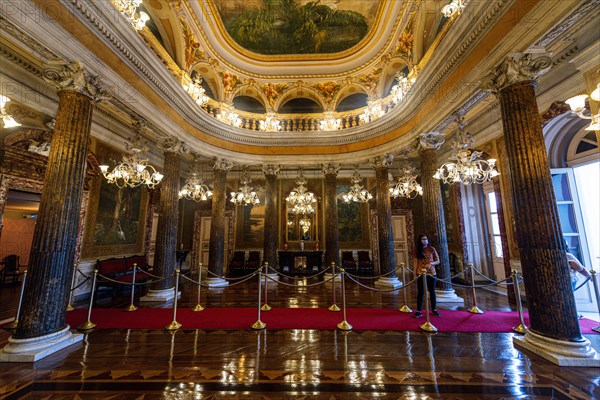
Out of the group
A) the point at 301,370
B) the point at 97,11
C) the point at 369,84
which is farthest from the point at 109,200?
the point at 369,84

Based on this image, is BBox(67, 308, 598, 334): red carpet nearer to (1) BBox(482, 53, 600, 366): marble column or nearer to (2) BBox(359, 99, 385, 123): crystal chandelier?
(1) BBox(482, 53, 600, 366): marble column

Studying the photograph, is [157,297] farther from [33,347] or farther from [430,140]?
[430,140]

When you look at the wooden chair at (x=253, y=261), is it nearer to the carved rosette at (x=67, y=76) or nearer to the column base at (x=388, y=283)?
the column base at (x=388, y=283)

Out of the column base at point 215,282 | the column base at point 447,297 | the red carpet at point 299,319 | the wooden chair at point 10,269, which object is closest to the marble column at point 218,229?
the column base at point 215,282

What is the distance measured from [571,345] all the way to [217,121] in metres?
9.35

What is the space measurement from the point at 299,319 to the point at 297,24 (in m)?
9.02

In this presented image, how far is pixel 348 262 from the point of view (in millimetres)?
10648

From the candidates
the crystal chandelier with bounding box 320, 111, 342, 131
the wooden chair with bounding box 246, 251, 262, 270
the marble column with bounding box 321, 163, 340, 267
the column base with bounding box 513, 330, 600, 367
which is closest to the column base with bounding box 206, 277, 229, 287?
the wooden chair with bounding box 246, 251, 262, 270

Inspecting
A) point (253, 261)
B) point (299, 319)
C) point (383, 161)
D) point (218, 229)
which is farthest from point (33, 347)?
point (383, 161)

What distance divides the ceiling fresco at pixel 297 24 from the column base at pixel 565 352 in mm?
9116

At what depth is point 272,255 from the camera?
941 centimetres

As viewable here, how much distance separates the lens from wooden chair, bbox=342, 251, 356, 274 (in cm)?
1061

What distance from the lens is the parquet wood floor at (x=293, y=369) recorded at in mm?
2561

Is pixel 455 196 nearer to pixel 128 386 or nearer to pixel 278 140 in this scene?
pixel 278 140
